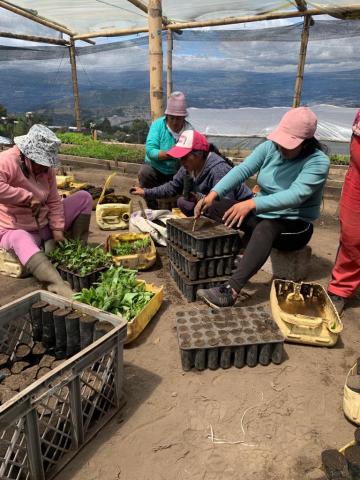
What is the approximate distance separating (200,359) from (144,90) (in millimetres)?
9037

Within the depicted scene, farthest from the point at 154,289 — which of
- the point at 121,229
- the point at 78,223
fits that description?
the point at 121,229


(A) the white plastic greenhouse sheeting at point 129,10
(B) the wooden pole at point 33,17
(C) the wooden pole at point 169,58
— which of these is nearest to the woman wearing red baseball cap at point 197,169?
(A) the white plastic greenhouse sheeting at point 129,10

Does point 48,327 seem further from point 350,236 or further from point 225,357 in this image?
point 350,236

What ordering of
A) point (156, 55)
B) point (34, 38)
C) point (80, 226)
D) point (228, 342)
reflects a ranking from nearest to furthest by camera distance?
point (228, 342), point (80, 226), point (156, 55), point (34, 38)

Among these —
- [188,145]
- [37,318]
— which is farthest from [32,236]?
[188,145]

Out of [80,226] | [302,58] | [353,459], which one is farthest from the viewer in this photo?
[302,58]

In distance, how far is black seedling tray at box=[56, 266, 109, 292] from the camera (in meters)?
2.93

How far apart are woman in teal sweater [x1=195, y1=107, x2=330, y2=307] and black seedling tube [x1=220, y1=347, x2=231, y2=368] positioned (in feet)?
1.77

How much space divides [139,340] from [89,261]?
2.76ft

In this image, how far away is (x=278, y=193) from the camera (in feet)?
8.96

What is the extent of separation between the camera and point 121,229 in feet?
14.8

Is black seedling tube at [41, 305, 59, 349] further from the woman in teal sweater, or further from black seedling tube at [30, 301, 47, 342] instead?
the woman in teal sweater

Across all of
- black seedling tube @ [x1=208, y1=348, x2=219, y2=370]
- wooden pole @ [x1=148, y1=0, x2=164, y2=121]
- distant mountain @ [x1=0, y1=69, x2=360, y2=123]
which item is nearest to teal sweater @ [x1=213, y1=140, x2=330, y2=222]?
black seedling tube @ [x1=208, y1=348, x2=219, y2=370]

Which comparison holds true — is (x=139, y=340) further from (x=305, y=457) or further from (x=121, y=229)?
(x=121, y=229)
